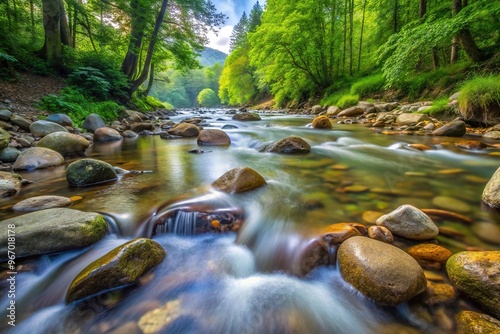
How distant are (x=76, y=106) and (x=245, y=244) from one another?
943cm

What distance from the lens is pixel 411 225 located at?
2.02 m

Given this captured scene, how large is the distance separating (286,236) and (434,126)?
7.53 meters

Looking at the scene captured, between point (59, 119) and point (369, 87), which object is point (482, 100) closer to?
point (369, 87)

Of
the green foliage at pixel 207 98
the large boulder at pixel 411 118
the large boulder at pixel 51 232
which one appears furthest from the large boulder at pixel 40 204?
the green foliage at pixel 207 98

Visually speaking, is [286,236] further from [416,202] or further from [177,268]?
[416,202]

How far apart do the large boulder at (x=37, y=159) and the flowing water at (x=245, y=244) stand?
36cm

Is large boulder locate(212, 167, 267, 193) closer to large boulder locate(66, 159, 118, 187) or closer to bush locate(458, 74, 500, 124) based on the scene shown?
large boulder locate(66, 159, 118, 187)

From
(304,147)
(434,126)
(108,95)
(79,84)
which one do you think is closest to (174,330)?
(304,147)

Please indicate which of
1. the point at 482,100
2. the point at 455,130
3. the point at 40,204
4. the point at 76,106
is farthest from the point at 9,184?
the point at 482,100

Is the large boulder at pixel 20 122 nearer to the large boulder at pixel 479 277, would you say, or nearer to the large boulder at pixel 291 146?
the large boulder at pixel 291 146

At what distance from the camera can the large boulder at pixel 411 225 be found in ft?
6.52

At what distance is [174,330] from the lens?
1427mm

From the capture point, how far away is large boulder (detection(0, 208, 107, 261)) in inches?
74.8

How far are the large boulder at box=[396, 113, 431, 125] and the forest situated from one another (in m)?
1.41
